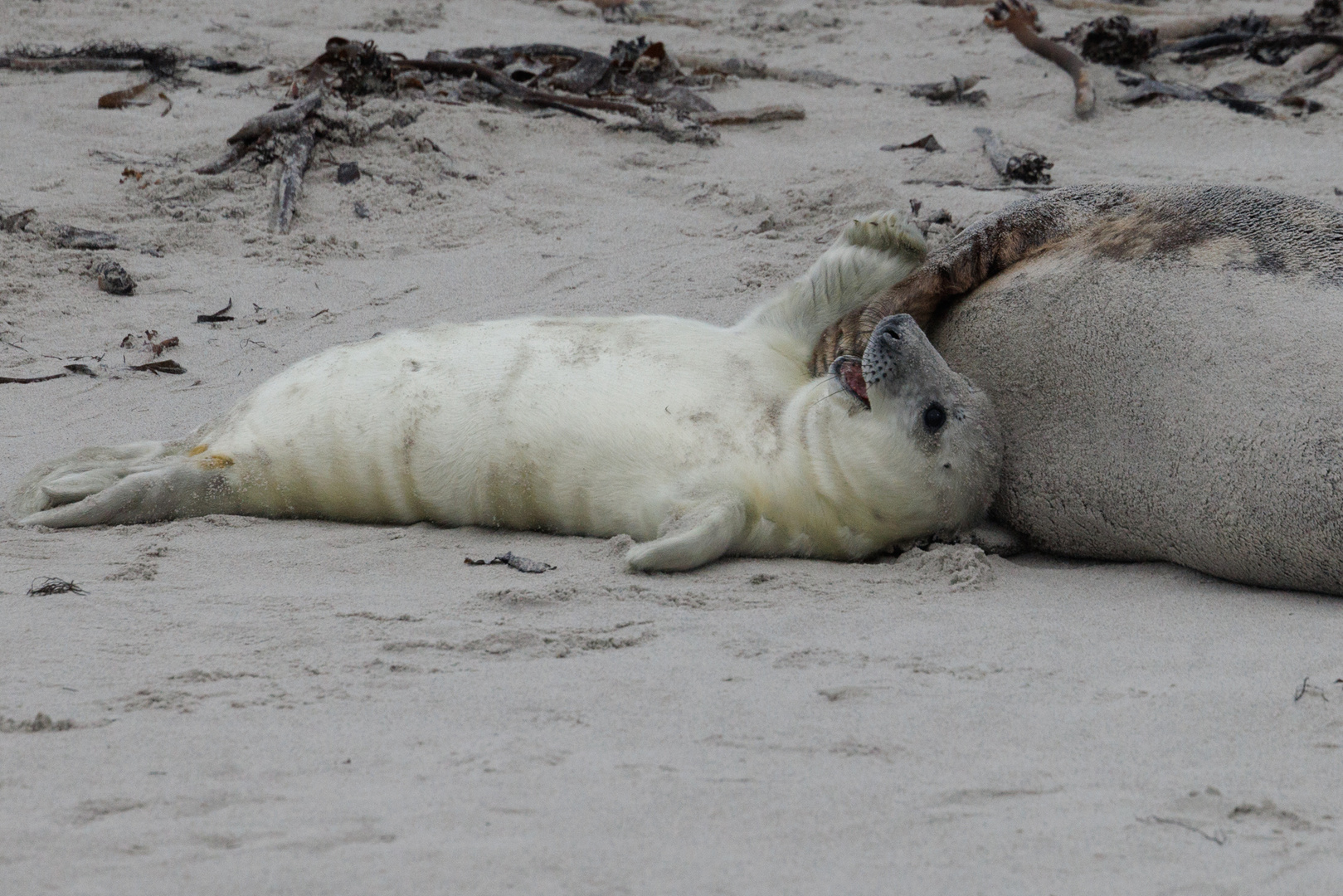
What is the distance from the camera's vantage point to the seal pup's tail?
3744 millimetres

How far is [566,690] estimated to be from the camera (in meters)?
2.50

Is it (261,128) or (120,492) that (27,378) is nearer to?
(120,492)

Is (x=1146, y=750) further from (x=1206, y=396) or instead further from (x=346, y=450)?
(x=346, y=450)

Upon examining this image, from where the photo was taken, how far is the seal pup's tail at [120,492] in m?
3.74

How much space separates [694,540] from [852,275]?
107 centimetres

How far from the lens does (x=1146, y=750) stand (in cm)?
228

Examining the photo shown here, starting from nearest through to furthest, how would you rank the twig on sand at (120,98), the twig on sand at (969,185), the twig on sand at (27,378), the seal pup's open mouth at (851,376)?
the seal pup's open mouth at (851,376) < the twig on sand at (27,378) < the twig on sand at (969,185) < the twig on sand at (120,98)

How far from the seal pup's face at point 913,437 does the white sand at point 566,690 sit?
17 centimetres

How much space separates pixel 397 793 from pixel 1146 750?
1155 mm

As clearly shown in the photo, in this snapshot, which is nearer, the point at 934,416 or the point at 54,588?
the point at 54,588

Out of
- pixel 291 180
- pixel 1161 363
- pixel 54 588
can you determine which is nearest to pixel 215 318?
pixel 291 180

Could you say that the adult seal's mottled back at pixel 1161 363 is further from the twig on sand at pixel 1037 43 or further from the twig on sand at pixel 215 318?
the twig on sand at pixel 1037 43


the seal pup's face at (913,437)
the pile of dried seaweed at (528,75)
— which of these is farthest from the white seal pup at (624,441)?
the pile of dried seaweed at (528,75)

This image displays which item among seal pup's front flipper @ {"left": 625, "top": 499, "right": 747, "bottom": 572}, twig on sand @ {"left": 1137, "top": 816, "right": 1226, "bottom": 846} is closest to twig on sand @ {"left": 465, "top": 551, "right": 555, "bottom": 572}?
seal pup's front flipper @ {"left": 625, "top": 499, "right": 747, "bottom": 572}
